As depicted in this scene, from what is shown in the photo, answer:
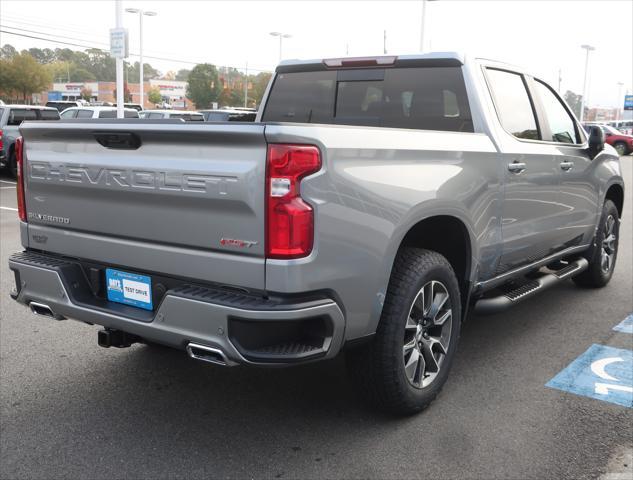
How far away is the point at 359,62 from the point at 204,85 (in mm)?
97957

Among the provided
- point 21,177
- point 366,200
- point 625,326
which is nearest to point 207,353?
point 366,200

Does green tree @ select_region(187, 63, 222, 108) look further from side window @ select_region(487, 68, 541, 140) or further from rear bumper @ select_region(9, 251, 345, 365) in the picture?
rear bumper @ select_region(9, 251, 345, 365)

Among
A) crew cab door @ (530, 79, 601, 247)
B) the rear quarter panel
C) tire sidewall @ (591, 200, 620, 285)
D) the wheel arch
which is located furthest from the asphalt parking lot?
the wheel arch

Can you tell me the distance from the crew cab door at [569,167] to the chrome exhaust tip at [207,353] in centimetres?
310

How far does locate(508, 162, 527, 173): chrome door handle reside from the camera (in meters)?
4.18

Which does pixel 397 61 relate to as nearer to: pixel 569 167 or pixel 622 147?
pixel 569 167

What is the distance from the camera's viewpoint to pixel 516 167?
13.9 ft

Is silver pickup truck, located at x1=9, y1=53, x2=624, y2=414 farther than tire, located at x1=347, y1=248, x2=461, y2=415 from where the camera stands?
No

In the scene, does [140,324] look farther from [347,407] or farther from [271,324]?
[347,407]

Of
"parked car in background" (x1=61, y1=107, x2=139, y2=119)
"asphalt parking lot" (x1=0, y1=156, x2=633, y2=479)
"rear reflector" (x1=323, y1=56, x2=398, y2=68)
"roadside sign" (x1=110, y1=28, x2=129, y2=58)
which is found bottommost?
"asphalt parking lot" (x1=0, y1=156, x2=633, y2=479)

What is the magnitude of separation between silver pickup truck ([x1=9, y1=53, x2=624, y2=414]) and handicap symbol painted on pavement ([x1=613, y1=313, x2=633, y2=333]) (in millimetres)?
1167

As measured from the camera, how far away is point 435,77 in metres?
4.37

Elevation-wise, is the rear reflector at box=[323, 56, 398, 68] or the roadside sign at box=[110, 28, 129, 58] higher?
the roadside sign at box=[110, 28, 129, 58]

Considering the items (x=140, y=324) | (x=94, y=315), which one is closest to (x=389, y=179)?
(x=140, y=324)
